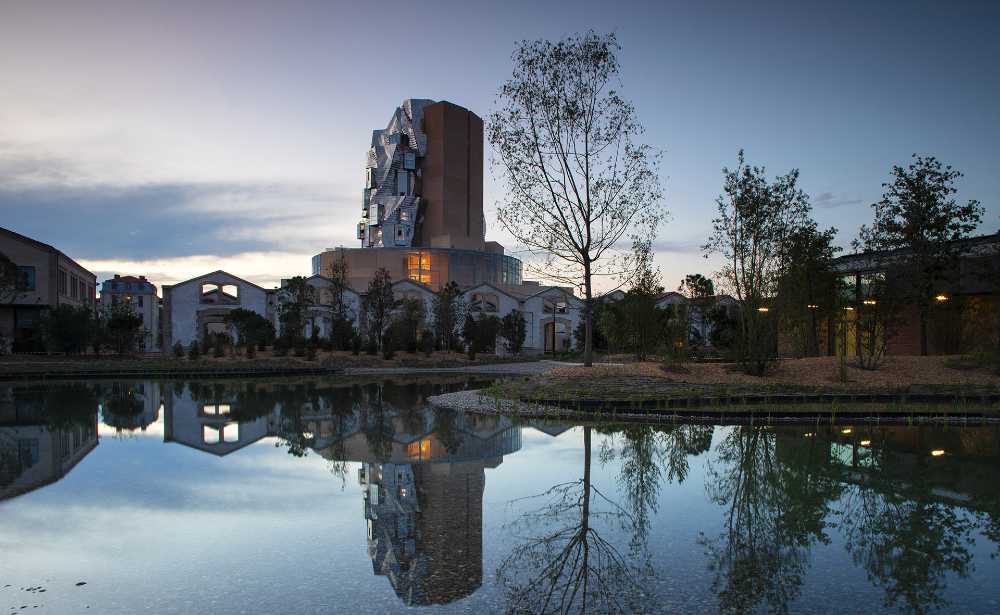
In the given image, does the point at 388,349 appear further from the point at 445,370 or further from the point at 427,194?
the point at 427,194

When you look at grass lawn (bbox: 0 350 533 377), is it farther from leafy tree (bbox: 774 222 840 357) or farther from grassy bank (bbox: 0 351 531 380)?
leafy tree (bbox: 774 222 840 357)

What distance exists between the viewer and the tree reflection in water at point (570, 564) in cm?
445

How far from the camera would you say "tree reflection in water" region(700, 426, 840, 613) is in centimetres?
466

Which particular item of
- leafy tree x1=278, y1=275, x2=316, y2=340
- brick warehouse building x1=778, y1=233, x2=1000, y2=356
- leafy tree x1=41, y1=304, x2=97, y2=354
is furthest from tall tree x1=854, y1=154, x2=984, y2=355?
leafy tree x1=41, y1=304, x2=97, y2=354

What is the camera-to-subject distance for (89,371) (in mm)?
30219

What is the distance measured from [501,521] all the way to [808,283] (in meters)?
21.7

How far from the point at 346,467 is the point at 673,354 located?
12.8m

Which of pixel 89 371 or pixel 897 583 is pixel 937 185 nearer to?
pixel 897 583

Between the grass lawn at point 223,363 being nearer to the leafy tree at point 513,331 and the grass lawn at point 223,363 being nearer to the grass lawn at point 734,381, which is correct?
the leafy tree at point 513,331

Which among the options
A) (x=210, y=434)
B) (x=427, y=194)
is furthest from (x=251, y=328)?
(x=427, y=194)

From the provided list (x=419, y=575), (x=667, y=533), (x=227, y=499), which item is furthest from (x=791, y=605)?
(x=227, y=499)

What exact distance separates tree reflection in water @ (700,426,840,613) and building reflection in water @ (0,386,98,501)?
7153mm

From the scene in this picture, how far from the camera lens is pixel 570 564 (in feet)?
17.1

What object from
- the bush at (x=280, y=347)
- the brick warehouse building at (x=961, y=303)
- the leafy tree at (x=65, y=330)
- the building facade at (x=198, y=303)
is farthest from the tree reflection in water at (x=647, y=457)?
the building facade at (x=198, y=303)
